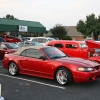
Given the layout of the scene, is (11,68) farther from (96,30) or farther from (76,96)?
(96,30)

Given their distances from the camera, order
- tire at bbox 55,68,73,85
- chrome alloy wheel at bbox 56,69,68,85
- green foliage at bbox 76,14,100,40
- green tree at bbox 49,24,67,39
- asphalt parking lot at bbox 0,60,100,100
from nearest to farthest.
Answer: asphalt parking lot at bbox 0,60,100,100
tire at bbox 55,68,73,85
chrome alloy wheel at bbox 56,69,68,85
green tree at bbox 49,24,67,39
green foliage at bbox 76,14,100,40

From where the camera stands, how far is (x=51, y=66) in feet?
24.3

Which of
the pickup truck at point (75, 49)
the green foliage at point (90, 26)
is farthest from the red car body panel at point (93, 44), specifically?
the green foliage at point (90, 26)

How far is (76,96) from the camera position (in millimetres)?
5973

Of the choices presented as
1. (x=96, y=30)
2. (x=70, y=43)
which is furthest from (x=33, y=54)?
(x=96, y=30)

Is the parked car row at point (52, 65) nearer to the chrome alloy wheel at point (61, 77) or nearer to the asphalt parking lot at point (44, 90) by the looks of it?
the chrome alloy wheel at point (61, 77)

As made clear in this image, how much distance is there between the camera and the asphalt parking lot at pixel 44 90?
5887 millimetres

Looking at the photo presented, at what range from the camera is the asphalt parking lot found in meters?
5.89

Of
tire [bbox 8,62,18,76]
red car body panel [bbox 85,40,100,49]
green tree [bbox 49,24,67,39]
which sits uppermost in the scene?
green tree [bbox 49,24,67,39]

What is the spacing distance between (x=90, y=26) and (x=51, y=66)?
47.4 metres

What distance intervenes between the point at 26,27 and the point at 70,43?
28053mm

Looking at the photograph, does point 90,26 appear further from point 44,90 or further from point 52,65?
point 44,90

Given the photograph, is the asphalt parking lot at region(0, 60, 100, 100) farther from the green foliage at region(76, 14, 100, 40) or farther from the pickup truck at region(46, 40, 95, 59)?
the green foliage at region(76, 14, 100, 40)

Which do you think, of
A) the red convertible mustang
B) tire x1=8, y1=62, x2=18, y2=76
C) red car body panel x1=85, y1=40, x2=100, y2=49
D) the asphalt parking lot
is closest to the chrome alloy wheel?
the red convertible mustang
